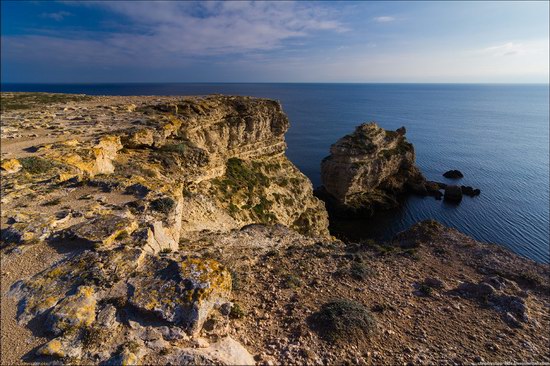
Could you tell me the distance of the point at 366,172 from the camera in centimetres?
5803

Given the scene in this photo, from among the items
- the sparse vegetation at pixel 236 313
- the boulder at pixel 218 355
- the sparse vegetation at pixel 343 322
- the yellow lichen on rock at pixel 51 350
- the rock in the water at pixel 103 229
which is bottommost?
the sparse vegetation at pixel 343 322

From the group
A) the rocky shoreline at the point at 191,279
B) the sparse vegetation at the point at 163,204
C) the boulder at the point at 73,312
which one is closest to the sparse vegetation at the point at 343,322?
the rocky shoreline at the point at 191,279

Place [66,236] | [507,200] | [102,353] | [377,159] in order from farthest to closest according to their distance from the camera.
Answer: [377,159]
[507,200]
[66,236]
[102,353]

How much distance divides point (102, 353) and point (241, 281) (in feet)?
19.6

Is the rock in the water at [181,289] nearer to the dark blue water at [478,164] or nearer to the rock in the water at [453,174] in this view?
the dark blue water at [478,164]

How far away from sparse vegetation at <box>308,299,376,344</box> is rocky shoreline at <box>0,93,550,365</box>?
0.05 meters

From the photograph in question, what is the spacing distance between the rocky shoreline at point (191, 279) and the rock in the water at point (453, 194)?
39.3 metres

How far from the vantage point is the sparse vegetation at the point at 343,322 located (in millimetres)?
10008

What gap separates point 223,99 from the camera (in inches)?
1575

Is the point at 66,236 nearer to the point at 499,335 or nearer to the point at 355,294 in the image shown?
the point at 355,294

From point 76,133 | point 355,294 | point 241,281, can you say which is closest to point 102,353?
point 241,281

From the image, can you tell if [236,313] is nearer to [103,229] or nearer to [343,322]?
[343,322]

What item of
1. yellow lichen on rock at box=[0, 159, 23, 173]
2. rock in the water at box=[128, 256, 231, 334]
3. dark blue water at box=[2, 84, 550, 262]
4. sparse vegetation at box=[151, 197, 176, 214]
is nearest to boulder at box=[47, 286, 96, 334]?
rock in the water at box=[128, 256, 231, 334]

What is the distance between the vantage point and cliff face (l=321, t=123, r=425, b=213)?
5572 cm
